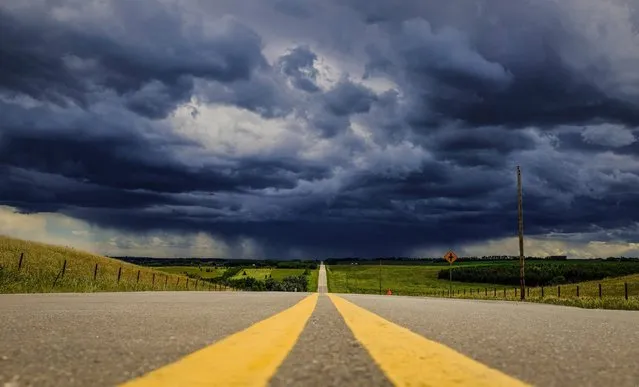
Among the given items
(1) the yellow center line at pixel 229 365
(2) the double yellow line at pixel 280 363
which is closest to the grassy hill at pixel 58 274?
(1) the yellow center line at pixel 229 365

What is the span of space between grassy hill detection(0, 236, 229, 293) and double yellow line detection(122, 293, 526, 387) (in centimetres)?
1807

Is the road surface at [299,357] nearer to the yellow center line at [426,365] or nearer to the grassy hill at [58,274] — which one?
the yellow center line at [426,365]

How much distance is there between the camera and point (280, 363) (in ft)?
8.41

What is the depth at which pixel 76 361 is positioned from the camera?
2.55 m

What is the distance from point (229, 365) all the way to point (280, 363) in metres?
0.25

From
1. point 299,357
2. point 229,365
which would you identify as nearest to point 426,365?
point 299,357

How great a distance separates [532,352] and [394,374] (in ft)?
4.67

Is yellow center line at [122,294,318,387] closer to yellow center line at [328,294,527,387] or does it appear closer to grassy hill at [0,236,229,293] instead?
yellow center line at [328,294,527,387]

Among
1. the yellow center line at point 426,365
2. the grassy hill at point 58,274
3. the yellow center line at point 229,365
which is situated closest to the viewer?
the yellow center line at point 229,365

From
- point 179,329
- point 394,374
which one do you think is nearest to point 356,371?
point 394,374

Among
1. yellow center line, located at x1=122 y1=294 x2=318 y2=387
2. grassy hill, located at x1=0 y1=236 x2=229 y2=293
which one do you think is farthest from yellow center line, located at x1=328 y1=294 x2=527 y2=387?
grassy hill, located at x1=0 y1=236 x2=229 y2=293

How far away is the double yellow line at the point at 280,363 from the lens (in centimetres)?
208

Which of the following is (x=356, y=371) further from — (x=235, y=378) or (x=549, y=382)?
(x=549, y=382)

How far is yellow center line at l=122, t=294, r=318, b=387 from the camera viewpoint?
80.1 inches
